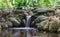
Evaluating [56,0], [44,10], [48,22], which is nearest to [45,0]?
[56,0]

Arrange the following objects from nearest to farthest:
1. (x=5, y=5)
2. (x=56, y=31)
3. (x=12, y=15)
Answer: (x=56, y=31), (x=12, y=15), (x=5, y=5)

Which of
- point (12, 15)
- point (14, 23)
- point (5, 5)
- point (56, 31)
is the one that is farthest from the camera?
point (5, 5)

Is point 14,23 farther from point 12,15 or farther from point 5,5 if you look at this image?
point 5,5

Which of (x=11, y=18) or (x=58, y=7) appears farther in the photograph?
(x=58, y=7)

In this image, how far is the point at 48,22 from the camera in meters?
11.9

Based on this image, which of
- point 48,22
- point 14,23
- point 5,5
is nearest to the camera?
point 48,22

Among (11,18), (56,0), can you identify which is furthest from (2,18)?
(56,0)

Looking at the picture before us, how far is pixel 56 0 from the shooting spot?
757 inches

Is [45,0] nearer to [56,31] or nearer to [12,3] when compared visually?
[12,3]

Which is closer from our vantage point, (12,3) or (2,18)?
(2,18)

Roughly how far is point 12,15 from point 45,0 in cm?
474

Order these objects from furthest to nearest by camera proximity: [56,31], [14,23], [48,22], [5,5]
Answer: [5,5]
[14,23]
[48,22]
[56,31]

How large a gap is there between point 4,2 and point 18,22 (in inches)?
189

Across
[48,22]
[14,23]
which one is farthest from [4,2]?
[48,22]
